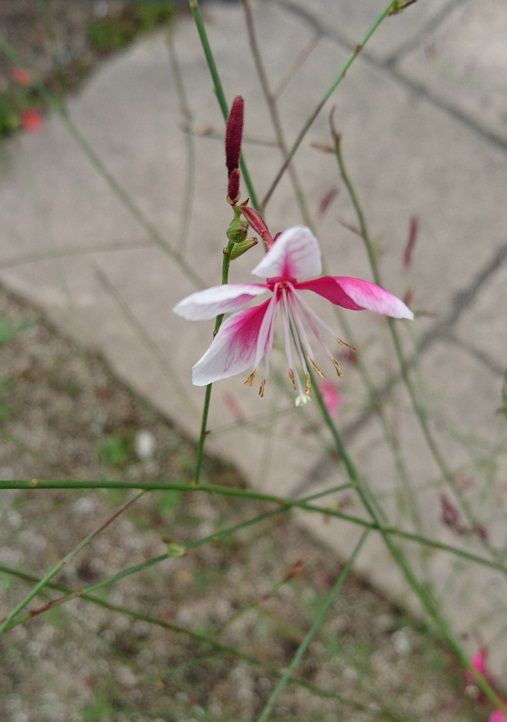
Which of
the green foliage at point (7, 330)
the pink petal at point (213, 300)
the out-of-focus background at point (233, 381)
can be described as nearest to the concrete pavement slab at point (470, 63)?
the out-of-focus background at point (233, 381)

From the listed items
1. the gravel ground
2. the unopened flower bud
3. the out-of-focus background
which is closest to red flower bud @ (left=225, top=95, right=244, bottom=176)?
the unopened flower bud

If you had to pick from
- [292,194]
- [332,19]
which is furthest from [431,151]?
[332,19]

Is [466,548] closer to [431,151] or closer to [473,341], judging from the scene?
[473,341]

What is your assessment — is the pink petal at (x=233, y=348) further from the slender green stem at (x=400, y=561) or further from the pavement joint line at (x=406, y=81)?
the pavement joint line at (x=406, y=81)

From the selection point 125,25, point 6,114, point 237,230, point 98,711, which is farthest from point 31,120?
A: point 237,230

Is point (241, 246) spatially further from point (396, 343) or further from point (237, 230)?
point (396, 343)
